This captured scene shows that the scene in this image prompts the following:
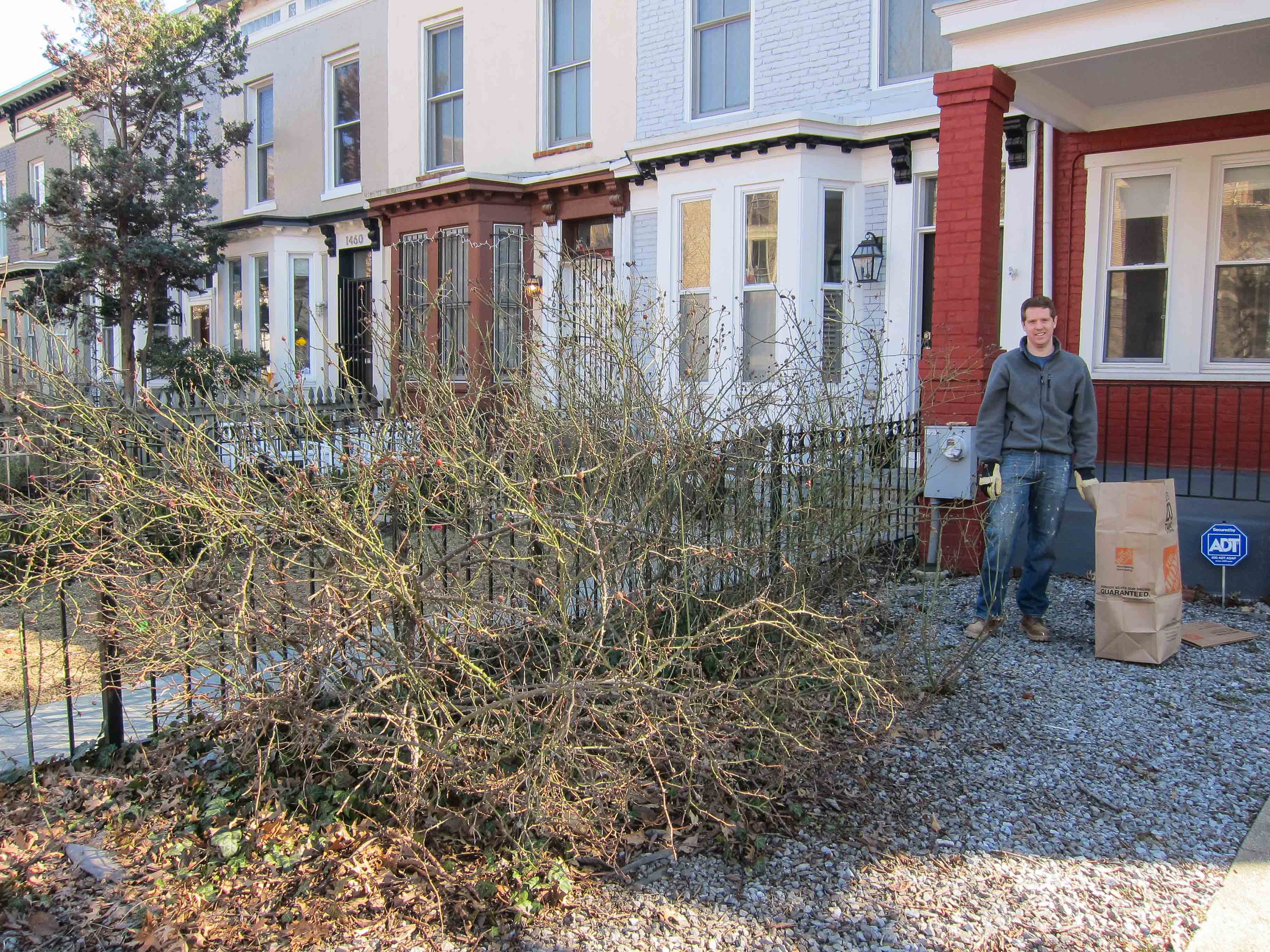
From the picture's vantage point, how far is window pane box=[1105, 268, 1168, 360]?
8930mm

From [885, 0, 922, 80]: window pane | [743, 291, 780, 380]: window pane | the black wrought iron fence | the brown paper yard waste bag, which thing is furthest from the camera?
[743, 291, 780, 380]: window pane

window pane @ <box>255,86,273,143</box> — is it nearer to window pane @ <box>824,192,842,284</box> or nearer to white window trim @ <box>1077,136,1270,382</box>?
window pane @ <box>824,192,842,284</box>

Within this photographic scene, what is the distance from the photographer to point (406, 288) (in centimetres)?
1466

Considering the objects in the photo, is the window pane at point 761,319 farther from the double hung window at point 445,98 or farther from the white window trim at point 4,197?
the white window trim at point 4,197

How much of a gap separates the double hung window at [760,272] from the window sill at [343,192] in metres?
8.01

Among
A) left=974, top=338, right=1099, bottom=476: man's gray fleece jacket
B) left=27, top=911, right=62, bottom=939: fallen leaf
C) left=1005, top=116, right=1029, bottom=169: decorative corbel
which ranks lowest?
left=27, top=911, right=62, bottom=939: fallen leaf

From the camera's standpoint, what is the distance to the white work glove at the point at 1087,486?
5.43 metres

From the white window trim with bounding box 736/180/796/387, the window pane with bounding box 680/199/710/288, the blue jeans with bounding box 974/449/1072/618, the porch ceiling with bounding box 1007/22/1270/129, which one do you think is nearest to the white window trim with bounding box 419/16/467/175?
the window pane with bounding box 680/199/710/288

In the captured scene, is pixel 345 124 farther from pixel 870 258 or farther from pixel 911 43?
pixel 870 258

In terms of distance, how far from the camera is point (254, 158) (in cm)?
1842

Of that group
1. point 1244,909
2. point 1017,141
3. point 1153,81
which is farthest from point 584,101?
point 1244,909

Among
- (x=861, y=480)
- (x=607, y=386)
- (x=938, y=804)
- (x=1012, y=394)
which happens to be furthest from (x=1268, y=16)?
(x=938, y=804)

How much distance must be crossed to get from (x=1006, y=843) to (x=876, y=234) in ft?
26.1

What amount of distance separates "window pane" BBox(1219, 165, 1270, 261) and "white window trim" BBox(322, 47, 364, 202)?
1244 centimetres
